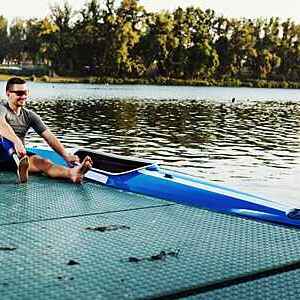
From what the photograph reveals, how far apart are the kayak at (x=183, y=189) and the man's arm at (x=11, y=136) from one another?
1.13 metres

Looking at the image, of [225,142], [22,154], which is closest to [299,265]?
[22,154]

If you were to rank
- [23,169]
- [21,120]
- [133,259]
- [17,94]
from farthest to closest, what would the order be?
1. [21,120]
2. [17,94]
3. [23,169]
4. [133,259]

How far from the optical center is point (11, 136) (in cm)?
754

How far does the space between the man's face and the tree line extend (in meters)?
94.4

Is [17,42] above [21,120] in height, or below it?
above

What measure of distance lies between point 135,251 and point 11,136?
3319 millimetres

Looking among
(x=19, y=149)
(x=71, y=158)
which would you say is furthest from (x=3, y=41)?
(x=19, y=149)

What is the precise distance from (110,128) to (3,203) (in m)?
20.8

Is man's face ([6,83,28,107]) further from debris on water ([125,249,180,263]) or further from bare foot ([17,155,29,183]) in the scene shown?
debris on water ([125,249,180,263])

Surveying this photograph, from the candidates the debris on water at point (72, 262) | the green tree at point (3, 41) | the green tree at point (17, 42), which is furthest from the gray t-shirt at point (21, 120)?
the green tree at point (3, 41)

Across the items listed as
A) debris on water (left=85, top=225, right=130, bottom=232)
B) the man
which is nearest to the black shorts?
the man

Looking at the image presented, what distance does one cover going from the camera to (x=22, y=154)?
7441mm

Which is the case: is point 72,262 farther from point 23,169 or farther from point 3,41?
point 3,41

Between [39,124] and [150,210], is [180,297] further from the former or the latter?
[39,124]
